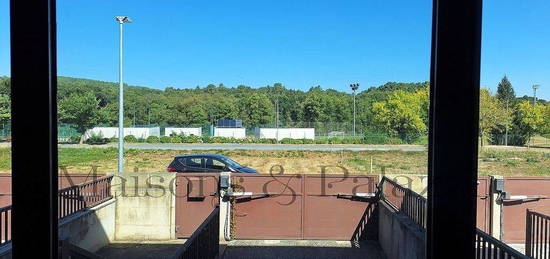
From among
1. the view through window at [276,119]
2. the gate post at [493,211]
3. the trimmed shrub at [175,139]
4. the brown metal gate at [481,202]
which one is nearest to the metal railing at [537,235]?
the view through window at [276,119]

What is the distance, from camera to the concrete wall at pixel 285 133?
2670mm

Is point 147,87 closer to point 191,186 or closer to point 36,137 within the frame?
point 36,137

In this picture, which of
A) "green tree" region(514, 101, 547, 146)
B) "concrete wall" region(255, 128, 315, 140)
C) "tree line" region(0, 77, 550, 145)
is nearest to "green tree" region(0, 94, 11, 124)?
"tree line" region(0, 77, 550, 145)

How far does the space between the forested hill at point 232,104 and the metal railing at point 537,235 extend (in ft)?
6.09

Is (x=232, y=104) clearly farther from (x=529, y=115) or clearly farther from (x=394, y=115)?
(x=529, y=115)

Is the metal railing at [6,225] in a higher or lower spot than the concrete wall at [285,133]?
lower

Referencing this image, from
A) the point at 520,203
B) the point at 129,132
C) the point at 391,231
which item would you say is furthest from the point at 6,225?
the point at 520,203

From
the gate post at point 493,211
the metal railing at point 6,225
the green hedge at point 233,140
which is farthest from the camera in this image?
the gate post at point 493,211

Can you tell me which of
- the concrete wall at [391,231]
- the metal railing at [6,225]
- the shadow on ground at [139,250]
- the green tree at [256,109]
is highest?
the green tree at [256,109]

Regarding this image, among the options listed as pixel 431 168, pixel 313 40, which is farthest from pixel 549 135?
pixel 431 168

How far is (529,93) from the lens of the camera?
1.09 metres

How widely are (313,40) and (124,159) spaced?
175 cm

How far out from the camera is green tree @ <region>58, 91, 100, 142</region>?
77 cm

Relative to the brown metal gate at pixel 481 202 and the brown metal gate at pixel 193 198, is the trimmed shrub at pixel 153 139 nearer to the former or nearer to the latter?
the brown metal gate at pixel 481 202
